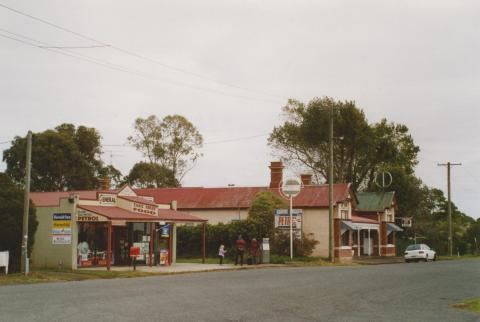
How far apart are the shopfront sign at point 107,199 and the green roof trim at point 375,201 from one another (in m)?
30.4

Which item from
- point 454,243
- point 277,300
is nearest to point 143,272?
point 277,300

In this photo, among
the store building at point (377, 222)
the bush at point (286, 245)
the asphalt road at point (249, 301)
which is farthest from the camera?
the store building at point (377, 222)

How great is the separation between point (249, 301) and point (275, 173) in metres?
35.3

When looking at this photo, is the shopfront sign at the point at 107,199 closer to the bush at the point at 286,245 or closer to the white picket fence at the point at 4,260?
the white picket fence at the point at 4,260

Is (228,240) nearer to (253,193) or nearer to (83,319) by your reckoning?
(253,193)

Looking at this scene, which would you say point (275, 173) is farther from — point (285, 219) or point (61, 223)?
point (61, 223)

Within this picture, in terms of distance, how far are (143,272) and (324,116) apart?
36254mm

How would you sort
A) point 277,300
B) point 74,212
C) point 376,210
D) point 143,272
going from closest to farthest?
point 277,300
point 143,272
point 74,212
point 376,210

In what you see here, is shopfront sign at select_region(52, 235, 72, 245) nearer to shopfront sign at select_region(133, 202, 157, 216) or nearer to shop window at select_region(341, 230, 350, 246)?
shopfront sign at select_region(133, 202, 157, 216)

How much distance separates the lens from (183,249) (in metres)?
47.2

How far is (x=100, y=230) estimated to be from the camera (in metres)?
34.9

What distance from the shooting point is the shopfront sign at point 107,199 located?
113 ft

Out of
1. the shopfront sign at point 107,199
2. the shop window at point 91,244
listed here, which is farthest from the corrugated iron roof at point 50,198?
the shop window at point 91,244

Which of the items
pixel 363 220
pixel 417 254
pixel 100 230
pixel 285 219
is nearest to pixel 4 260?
pixel 100 230
